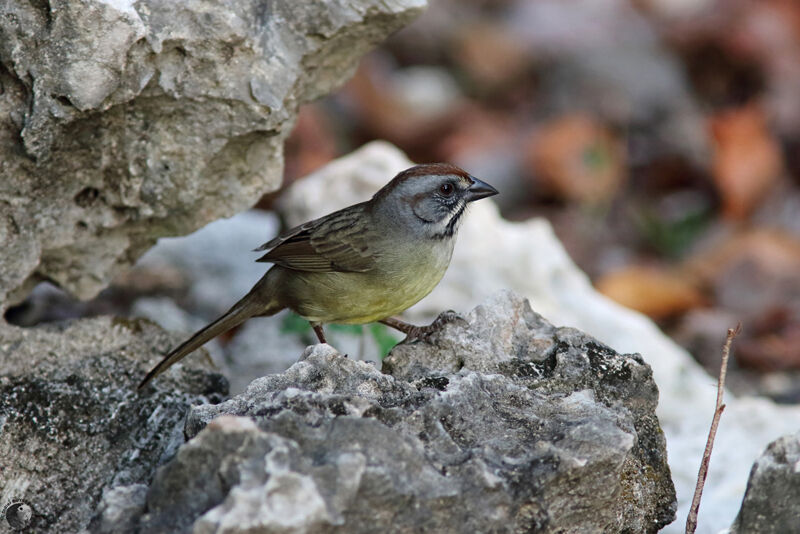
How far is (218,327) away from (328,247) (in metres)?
0.66

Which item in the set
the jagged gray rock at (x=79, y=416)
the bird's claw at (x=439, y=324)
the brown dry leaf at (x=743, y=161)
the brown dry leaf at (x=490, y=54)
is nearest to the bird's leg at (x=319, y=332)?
the jagged gray rock at (x=79, y=416)

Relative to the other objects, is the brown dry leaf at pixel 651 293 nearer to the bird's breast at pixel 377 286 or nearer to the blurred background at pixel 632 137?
the blurred background at pixel 632 137

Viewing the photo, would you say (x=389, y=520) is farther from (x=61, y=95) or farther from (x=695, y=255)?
(x=695, y=255)

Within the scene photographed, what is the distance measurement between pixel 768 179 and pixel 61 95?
19.9ft

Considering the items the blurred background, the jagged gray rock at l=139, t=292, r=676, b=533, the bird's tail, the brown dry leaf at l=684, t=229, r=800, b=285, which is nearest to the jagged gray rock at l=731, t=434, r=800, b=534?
the jagged gray rock at l=139, t=292, r=676, b=533

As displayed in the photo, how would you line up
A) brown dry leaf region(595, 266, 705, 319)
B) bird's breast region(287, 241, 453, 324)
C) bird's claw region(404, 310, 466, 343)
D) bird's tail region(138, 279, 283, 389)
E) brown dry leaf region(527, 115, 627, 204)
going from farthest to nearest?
1. brown dry leaf region(527, 115, 627, 204)
2. brown dry leaf region(595, 266, 705, 319)
3. bird's breast region(287, 241, 453, 324)
4. bird's tail region(138, 279, 283, 389)
5. bird's claw region(404, 310, 466, 343)

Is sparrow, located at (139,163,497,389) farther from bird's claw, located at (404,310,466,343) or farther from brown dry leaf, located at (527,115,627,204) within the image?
brown dry leaf, located at (527,115,627,204)

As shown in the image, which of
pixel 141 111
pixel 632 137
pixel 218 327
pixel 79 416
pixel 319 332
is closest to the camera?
pixel 79 416

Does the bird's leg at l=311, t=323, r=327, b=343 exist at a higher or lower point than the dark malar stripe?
lower

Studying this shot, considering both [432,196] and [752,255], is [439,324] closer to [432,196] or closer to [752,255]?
[432,196]

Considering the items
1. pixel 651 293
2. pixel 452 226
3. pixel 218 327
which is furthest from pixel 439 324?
pixel 651 293

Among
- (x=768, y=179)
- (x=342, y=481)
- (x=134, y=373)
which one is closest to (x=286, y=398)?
(x=342, y=481)

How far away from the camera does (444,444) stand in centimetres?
300

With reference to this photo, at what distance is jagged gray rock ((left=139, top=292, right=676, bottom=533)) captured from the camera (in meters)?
2.62
